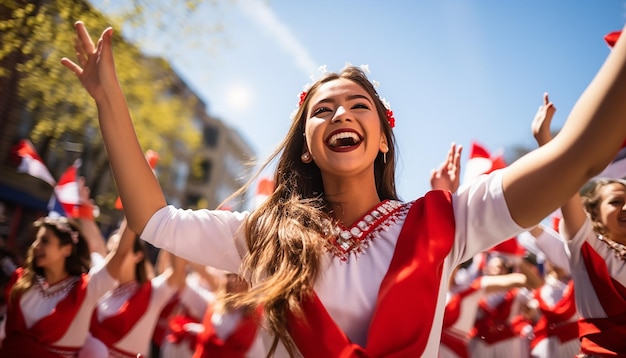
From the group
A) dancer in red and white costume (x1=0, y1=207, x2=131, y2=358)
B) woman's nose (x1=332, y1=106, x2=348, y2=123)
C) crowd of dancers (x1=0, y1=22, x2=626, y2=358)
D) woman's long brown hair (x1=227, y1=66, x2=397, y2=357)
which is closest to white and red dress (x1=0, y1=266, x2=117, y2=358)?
dancer in red and white costume (x1=0, y1=207, x2=131, y2=358)

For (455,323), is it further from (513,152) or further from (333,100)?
(513,152)

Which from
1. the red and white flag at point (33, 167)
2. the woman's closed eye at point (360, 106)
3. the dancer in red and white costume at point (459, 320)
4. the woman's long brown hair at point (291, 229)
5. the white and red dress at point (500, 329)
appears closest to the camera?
the woman's long brown hair at point (291, 229)

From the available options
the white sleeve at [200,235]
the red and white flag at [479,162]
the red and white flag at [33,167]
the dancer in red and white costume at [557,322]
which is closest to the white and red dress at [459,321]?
the dancer in red and white costume at [557,322]

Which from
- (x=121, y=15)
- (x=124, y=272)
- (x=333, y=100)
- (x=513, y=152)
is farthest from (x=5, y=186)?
(x=513, y=152)

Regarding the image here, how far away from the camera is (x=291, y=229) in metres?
1.51

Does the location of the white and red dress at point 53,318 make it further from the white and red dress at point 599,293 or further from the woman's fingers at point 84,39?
the white and red dress at point 599,293

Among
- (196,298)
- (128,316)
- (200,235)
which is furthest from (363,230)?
(196,298)

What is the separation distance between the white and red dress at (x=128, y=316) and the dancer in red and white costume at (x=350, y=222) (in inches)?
142

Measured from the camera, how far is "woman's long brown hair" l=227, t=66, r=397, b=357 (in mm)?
1321

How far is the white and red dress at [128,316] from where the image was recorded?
4.69m

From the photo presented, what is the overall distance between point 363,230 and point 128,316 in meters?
3.97

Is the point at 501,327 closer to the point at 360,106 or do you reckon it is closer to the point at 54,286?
the point at 54,286

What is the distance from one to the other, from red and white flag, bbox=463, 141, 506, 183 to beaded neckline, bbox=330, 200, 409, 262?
1593mm

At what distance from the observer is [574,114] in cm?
103
